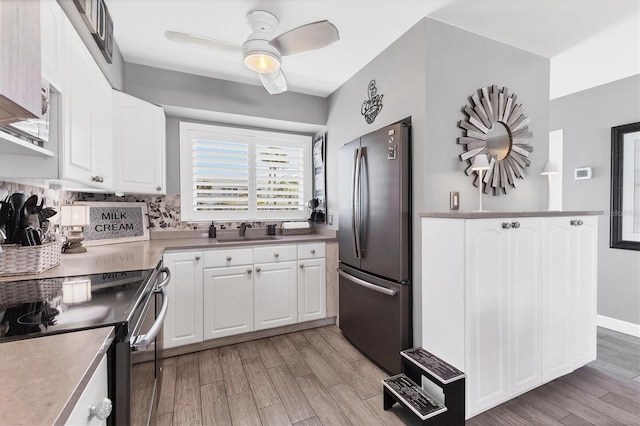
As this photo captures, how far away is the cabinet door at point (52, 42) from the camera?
3.94ft

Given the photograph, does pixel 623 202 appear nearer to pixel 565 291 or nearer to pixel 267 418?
pixel 565 291

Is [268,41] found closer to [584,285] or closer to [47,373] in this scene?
[47,373]

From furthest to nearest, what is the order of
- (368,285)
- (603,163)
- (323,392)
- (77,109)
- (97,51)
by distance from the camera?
(603,163), (368,285), (323,392), (97,51), (77,109)

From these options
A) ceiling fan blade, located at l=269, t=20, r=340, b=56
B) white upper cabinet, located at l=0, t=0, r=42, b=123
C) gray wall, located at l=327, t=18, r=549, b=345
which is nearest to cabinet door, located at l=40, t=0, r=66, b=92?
white upper cabinet, located at l=0, t=0, r=42, b=123

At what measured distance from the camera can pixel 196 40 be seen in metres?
1.74

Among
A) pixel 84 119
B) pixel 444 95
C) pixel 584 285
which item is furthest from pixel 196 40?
pixel 584 285

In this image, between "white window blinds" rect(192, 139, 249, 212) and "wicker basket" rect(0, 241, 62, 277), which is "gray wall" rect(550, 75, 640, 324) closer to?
"white window blinds" rect(192, 139, 249, 212)

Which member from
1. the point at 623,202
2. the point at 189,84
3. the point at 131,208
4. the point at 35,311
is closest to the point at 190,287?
the point at 131,208

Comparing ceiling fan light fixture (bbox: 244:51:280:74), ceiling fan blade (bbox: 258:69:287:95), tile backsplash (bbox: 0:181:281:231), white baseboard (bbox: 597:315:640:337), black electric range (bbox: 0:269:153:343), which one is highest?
ceiling fan blade (bbox: 258:69:287:95)

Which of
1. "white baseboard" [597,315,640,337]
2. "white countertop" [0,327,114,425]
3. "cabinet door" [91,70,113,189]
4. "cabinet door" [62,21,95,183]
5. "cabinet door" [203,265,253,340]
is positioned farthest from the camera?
"white baseboard" [597,315,640,337]

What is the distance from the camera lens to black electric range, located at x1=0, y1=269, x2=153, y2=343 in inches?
30.3

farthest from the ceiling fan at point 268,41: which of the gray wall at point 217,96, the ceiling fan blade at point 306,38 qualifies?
the gray wall at point 217,96

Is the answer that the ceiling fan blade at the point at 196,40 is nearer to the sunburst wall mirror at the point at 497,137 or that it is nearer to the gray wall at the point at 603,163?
the sunburst wall mirror at the point at 497,137

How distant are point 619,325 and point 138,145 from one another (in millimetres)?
4944
